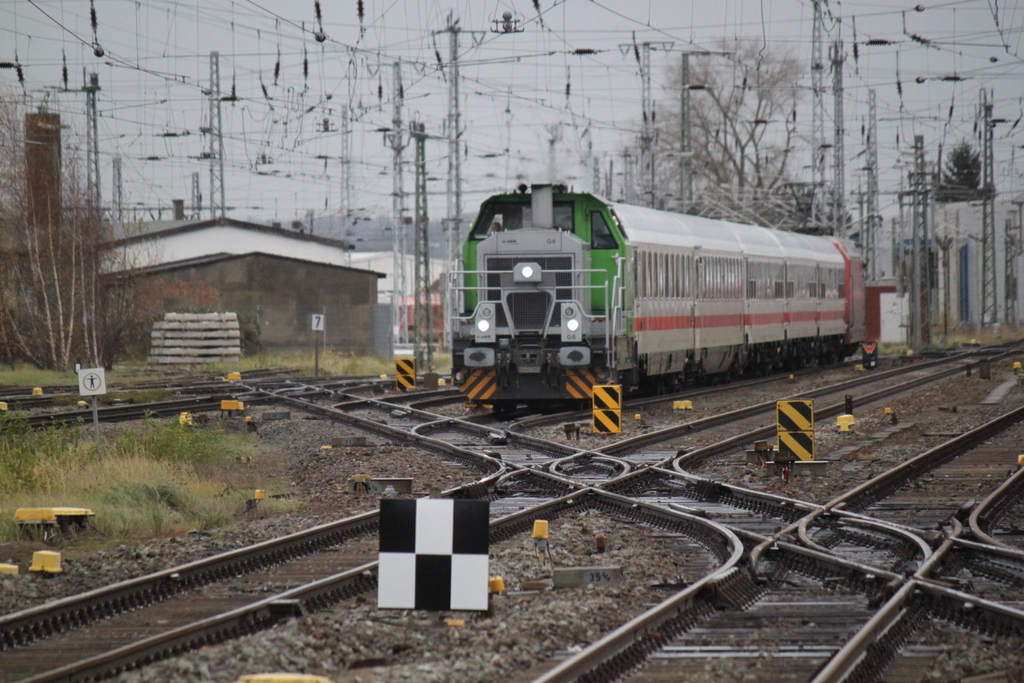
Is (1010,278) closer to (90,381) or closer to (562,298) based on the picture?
(562,298)

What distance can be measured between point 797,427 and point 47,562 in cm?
819

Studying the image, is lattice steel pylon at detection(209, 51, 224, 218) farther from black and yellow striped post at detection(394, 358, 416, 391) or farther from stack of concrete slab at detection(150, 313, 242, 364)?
black and yellow striped post at detection(394, 358, 416, 391)

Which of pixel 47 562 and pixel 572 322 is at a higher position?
pixel 572 322

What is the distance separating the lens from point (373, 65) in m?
32.4

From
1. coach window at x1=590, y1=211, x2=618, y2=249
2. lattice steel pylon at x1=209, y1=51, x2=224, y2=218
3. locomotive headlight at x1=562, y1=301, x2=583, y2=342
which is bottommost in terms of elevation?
locomotive headlight at x1=562, y1=301, x2=583, y2=342

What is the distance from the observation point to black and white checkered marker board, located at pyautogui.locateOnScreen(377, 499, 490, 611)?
6.47 metres

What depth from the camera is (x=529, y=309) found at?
65.4ft

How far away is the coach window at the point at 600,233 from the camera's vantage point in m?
20.2

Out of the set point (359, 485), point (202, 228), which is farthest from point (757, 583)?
point (202, 228)

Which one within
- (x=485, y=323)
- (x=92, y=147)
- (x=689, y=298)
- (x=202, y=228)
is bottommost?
(x=485, y=323)

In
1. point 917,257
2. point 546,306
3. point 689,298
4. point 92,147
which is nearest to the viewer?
point 546,306

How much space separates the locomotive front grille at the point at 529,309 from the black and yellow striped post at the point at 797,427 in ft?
22.4

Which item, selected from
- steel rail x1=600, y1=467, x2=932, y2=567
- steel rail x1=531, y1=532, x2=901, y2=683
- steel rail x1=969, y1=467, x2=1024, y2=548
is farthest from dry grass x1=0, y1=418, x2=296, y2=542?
steel rail x1=969, y1=467, x2=1024, y2=548

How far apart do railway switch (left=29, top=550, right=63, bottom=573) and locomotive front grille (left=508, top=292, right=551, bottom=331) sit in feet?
40.3
